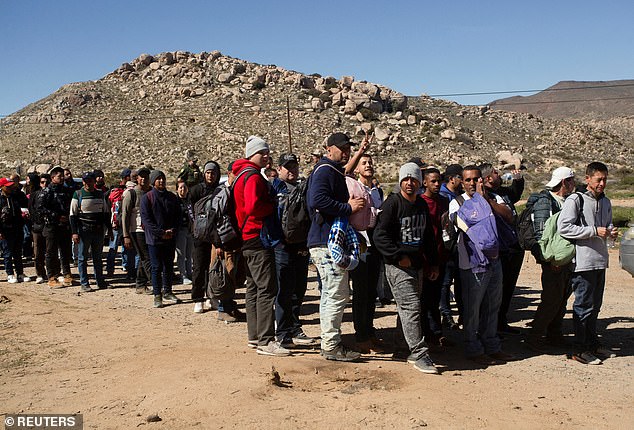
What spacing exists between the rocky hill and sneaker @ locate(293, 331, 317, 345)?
41984 mm

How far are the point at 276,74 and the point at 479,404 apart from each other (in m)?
73.4

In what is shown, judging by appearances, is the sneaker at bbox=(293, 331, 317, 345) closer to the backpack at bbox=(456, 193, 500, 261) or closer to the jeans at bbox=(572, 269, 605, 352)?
the backpack at bbox=(456, 193, 500, 261)

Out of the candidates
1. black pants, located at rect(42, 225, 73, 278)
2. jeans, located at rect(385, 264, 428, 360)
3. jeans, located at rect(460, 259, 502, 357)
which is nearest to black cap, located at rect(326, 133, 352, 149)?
jeans, located at rect(385, 264, 428, 360)

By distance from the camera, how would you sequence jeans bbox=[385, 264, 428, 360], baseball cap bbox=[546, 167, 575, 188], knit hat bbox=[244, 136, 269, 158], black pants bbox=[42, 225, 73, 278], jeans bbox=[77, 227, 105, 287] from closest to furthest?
jeans bbox=[385, 264, 428, 360], knit hat bbox=[244, 136, 269, 158], baseball cap bbox=[546, 167, 575, 188], jeans bbox=[77, 227, 105, 287], black pants bbox=[42, 225, 73, 278]

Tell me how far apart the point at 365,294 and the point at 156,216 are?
406cm

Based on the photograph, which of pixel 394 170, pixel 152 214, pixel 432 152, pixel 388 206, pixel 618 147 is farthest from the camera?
pixel 618 147

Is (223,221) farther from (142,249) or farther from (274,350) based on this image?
(142,249)

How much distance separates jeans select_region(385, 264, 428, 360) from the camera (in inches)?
245

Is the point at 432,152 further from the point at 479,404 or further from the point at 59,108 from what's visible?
the point at 479,404

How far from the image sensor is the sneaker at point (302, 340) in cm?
748

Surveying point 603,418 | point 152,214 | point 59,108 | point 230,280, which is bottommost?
point 603,418

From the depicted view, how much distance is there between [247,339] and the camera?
25.2ft

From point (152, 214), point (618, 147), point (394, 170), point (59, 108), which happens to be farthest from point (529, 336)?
point (59, 108)

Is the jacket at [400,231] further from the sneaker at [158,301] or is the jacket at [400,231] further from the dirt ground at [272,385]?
the sneaker at [158,301]
